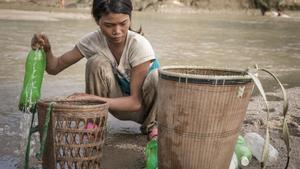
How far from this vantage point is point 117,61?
3180 mm

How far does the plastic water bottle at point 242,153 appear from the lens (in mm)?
2854

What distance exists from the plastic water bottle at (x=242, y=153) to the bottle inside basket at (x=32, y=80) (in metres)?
1.25

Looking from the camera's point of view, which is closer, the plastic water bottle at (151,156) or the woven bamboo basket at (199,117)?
the woven bamboo basket at (199,117)

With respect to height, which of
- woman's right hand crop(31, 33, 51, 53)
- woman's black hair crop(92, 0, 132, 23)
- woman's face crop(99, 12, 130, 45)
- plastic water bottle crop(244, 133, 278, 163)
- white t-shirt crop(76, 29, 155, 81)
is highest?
woman's black hair crop(92, 0, 132, 23)

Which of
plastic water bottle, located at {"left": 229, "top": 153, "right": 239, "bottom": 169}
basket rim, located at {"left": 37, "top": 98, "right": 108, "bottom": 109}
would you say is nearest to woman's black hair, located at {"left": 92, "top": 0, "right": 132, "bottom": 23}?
basket rim, located at {"left": 37, "top": 98, "right": 108, "bottom": 109}

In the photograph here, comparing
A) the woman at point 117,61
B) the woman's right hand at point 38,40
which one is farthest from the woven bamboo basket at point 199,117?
the woman's right hand at point 38,40

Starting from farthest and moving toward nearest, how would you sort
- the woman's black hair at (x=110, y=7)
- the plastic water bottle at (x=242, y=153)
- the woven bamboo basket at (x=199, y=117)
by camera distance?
1. the plastic water bottle at (x=242, y=153)
2. the woman's black hair at (x=110, y=7)
3. the woven bamboo basket at (x=199, y=117)

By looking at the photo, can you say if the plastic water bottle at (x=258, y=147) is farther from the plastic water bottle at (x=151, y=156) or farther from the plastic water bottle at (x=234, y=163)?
the plastic water bottle at (x=151, y=156)

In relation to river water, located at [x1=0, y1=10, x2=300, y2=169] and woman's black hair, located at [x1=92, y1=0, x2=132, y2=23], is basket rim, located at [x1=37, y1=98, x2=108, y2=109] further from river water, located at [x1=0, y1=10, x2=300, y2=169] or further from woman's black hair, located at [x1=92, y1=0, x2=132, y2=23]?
river water, located at [x1=0, y1=10, x2=300, y2=169]

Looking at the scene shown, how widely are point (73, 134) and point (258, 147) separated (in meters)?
1.35

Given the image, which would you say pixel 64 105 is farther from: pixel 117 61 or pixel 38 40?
pixel 117 61

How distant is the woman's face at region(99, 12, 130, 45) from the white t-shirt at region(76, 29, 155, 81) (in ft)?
0.44

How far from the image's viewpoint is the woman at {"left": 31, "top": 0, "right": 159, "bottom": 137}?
9.19 ft

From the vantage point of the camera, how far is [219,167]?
242 cm
